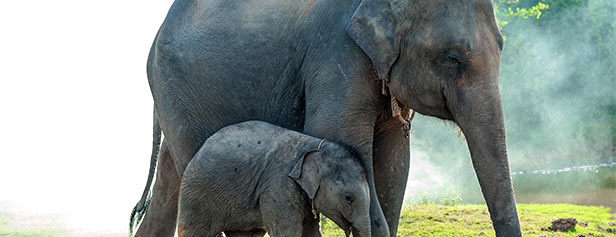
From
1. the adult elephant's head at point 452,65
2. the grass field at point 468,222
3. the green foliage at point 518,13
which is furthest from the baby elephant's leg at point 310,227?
the green foliage at point 518,13

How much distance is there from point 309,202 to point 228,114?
0.85 m

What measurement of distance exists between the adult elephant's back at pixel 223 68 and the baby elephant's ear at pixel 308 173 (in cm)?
49

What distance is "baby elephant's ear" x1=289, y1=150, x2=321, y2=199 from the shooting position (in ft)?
14.8

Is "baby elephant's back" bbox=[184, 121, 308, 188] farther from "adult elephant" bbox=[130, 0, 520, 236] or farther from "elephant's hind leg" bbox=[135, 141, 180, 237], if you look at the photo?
"elephant's hind leg" bbox=[135, 141, 180, 237]

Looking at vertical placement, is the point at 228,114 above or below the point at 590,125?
below

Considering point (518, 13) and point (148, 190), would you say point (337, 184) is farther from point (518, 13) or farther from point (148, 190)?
point (518, 13)

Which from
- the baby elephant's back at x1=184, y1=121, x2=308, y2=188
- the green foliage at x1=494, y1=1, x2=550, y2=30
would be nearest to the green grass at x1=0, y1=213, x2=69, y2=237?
the baby elephant's back at x1=184, y1=121, x2=308, y2=188

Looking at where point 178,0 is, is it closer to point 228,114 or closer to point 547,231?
point 228,114

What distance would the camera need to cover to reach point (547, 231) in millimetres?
6930

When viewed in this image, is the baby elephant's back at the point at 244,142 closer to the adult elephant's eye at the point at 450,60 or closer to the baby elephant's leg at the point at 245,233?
the baby elephant's leg at the point at 245,233

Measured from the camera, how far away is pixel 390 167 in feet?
16.8

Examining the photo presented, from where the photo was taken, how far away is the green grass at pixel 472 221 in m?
6.92

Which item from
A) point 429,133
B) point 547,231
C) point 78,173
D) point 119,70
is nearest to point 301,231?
point 547,231

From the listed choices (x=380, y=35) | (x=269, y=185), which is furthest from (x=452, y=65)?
(x=269, y=185)
